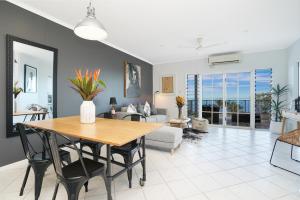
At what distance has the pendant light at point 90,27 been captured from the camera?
69.4 inches

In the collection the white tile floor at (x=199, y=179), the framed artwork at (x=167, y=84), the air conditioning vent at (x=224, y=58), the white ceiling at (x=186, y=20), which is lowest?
the white tile floor at (x=199, y=179)

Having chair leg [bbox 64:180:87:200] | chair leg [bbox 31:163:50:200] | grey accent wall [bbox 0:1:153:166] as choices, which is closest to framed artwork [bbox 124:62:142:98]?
grey accent wall [bbox 0:1:153:166]

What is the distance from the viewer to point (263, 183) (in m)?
2.09

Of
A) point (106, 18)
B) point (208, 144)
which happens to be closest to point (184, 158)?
point (208, 144)

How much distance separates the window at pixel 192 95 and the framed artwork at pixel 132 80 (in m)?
2.09

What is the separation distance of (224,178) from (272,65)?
4.70 metres

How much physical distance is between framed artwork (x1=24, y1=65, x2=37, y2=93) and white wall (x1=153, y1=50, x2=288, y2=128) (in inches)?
191

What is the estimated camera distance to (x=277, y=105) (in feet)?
15.4

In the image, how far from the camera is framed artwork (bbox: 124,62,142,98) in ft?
17.6

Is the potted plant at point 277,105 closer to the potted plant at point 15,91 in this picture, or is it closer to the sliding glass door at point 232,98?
the sliding glass door at point 232,98

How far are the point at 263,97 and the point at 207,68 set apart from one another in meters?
2.13

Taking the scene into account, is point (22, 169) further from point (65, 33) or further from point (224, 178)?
point (224, 178)

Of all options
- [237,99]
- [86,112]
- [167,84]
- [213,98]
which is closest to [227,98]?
[237,99]

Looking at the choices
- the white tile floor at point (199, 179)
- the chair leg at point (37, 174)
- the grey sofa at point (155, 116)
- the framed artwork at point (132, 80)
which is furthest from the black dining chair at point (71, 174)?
the framed artwork at point (132, 80)
